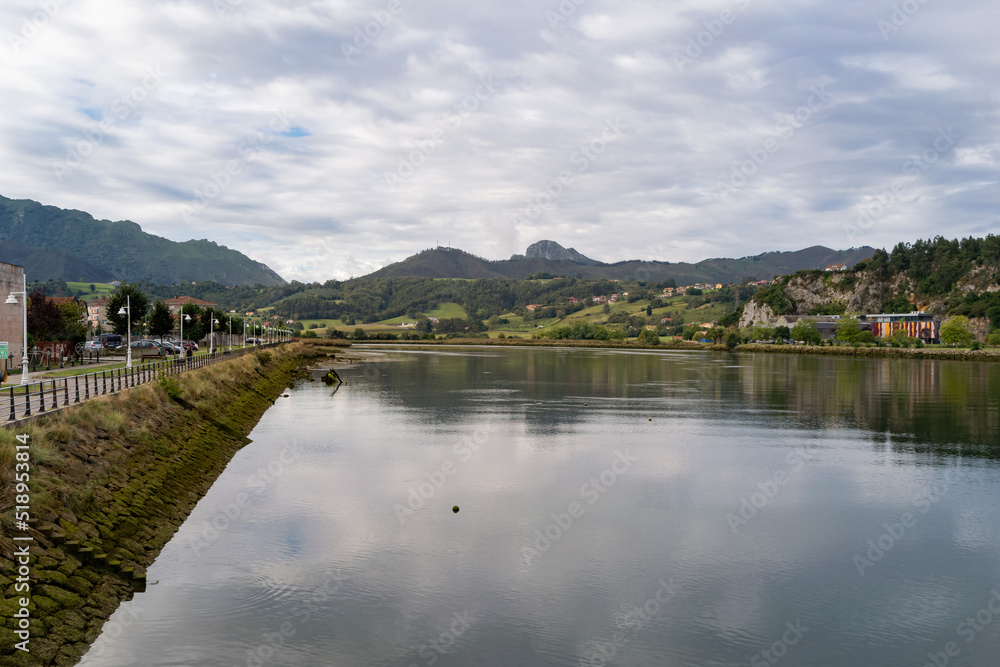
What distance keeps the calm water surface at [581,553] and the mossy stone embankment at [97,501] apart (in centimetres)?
80

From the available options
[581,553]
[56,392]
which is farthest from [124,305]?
[581,553]

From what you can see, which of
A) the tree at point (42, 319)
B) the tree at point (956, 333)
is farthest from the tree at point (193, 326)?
the tree at point (956, 333)

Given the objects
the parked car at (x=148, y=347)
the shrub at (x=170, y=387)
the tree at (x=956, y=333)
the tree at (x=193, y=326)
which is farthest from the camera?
the tree at (x=956, y=333)

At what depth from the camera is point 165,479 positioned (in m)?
26.7

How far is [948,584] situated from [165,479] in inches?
1032

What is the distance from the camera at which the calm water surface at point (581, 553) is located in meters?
16.2

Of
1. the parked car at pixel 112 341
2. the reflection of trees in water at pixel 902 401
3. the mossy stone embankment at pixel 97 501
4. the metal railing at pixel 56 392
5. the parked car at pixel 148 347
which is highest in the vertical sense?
the parked car at pixel 112 341

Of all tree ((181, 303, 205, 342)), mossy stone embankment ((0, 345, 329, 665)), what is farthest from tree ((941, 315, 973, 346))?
mossy stone embankment ((0, 345, 329, 665))

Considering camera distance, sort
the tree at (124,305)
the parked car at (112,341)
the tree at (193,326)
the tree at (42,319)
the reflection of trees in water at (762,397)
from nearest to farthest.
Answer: the reflection of trees in water at (762,397), the tree at (42,319), the parked car at (112,341), the tree at (124,305), the tree at (193,326)

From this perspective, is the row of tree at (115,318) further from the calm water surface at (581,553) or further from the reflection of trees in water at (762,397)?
Answer: the reflection of trees in water at (762,397)

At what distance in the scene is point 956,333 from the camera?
17525 centimetres

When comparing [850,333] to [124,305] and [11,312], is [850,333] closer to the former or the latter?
[124,305]

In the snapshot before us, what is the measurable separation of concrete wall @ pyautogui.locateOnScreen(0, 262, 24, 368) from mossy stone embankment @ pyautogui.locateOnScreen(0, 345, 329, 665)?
55.3ft

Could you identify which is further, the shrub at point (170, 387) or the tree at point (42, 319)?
the tree at point (42, 319)
